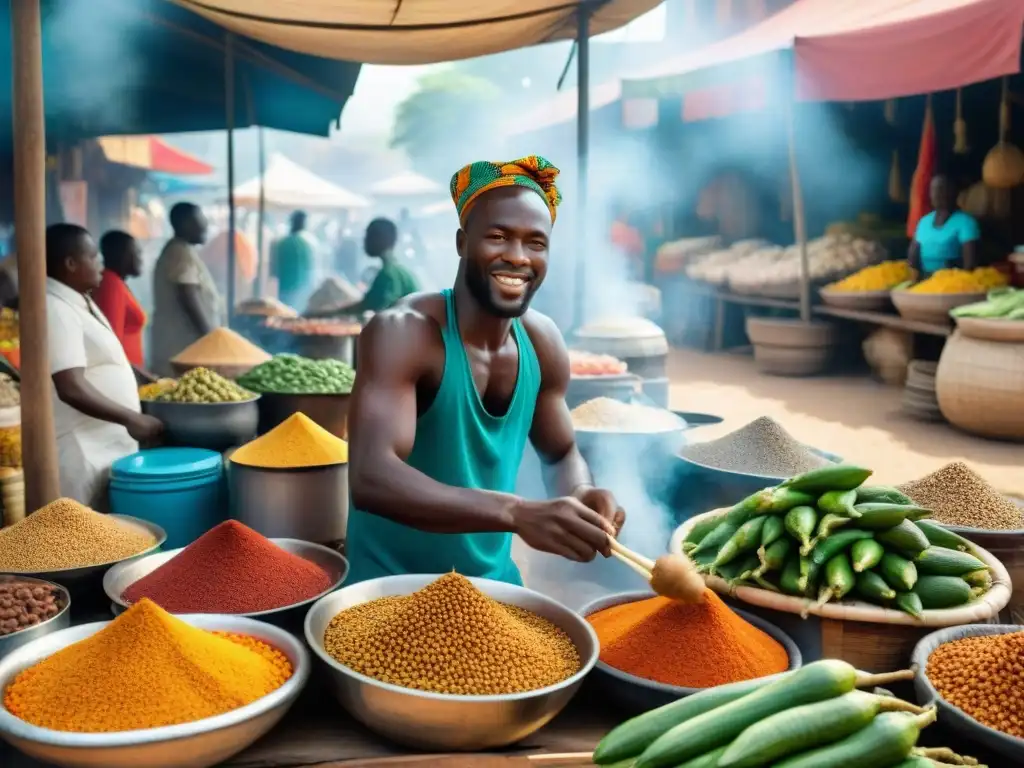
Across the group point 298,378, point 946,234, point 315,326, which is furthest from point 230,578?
point 946,234

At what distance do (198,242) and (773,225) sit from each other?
9.04 m

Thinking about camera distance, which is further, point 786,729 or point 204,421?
point 204,421

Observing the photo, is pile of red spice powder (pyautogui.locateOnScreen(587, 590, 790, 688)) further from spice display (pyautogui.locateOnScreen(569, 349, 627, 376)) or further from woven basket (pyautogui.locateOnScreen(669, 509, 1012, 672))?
spice display (pyautogui.locateOnScreen(569, 349, 627, 376))

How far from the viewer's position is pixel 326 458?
2602 mm

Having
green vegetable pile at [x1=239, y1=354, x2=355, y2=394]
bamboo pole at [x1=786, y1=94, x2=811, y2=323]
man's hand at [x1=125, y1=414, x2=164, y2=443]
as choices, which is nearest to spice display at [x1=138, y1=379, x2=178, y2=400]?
green vegetable pile at [x1=239, y1=354, x2=355, y2=394]

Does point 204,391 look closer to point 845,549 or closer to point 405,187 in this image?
point 845,549

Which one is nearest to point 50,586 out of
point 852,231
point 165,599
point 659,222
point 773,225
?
point 165,599

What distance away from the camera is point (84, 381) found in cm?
290

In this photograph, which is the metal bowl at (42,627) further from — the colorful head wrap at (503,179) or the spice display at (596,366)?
the spice display at (596,366)

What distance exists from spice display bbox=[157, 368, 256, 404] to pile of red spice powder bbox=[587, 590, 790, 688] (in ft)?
6.80

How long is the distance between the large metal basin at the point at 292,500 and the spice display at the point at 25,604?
2.70ft

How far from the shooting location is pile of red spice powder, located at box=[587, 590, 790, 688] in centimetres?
143

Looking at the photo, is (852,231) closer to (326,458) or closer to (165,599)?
(326,458)

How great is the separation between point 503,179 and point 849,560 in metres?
1.02
